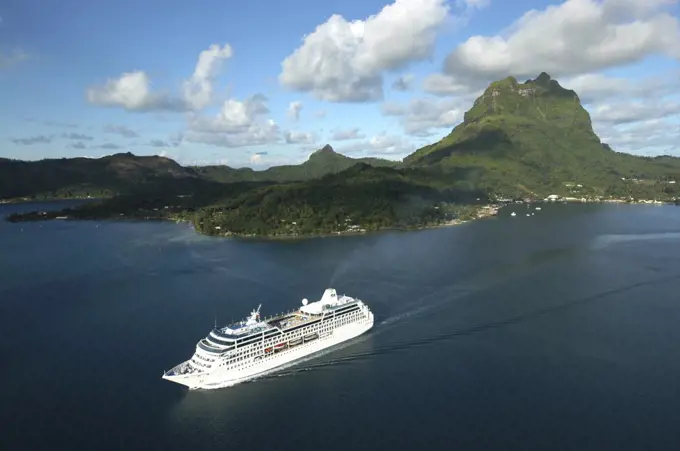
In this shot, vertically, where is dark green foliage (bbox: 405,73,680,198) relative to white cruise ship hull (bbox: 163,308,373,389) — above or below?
above

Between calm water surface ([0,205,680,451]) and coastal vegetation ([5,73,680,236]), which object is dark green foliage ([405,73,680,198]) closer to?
coastal vegetation ([5,73,680,236])

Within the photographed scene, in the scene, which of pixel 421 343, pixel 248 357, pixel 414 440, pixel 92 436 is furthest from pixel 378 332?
pixel 92 436

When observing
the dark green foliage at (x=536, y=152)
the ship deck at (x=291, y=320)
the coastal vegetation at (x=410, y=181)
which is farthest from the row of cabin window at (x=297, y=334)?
the dark green foliage at (x=536, y=152)

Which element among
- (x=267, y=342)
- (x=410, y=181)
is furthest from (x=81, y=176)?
(x=267, y=342)

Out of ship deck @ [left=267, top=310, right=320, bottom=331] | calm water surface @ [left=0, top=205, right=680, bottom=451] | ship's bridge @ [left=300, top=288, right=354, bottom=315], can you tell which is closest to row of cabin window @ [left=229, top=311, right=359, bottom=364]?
ship deck @ [left=267, top=310, right=320, bottom=331]

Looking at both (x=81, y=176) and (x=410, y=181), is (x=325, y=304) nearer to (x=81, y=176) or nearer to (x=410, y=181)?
(x=410, y=181)

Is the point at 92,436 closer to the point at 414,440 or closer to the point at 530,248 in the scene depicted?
the point at 414,440

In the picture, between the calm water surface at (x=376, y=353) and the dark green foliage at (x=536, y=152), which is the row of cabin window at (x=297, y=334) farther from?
the dark green foliage at (x=536, y=152)
